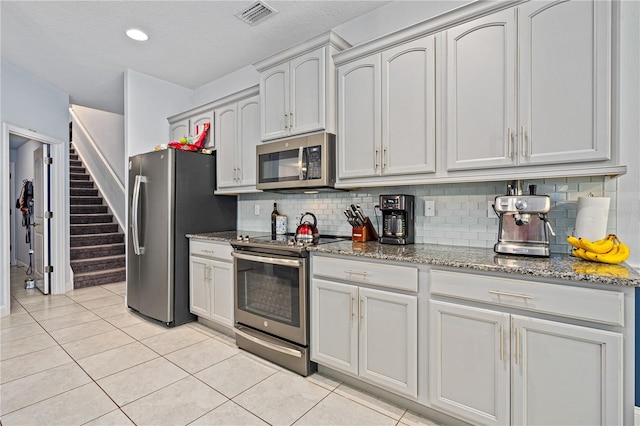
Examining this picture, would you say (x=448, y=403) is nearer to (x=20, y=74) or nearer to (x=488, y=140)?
→ (x=488, y=140)

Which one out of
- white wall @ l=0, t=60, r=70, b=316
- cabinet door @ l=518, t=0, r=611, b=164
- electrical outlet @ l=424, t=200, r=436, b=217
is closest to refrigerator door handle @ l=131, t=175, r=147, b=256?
white wall @ l=0, t=60, r=70, b=316

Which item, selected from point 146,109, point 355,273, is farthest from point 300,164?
point 146,109

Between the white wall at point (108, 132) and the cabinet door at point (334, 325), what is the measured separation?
18.1 ft

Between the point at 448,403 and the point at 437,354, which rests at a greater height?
the point at 437,354

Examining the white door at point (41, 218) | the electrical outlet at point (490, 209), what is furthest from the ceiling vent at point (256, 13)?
the white door at point (41, 218)

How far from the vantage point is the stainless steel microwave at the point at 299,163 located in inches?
97.9

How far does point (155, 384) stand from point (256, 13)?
2.96m

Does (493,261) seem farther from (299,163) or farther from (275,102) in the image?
(275,102)

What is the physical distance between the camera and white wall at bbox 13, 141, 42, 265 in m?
5.44

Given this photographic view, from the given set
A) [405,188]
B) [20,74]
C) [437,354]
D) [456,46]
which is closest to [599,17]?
[456,46]

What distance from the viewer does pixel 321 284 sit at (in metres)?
2.21

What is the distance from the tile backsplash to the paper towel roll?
0.49 ft

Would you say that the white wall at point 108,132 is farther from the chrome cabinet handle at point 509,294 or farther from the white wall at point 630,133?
the white wall at point 630,133

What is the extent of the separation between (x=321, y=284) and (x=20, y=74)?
4.51 m
